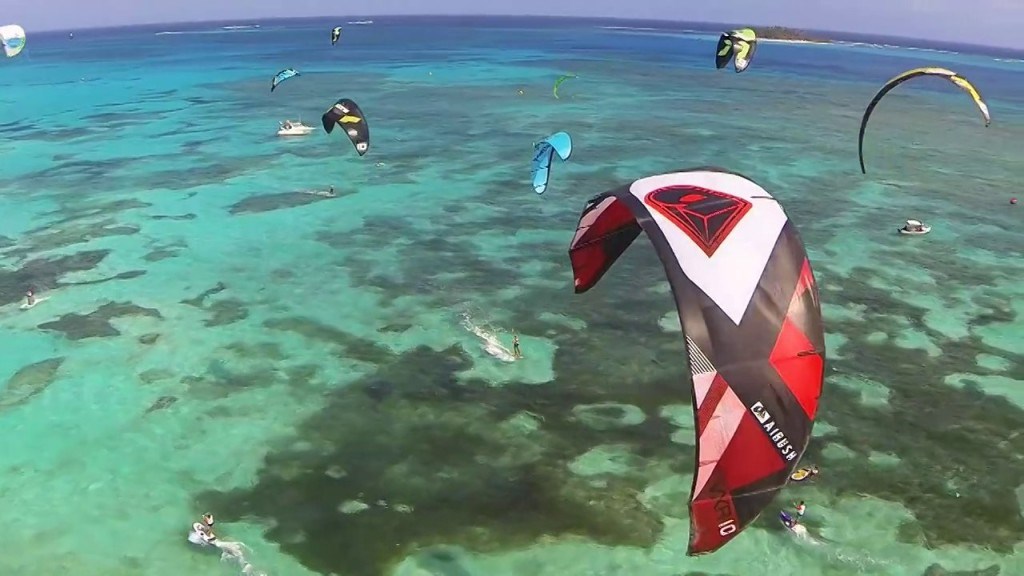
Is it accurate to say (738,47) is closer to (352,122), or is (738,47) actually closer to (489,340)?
(352,122)

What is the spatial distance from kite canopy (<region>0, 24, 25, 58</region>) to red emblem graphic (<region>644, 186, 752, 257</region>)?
51504mm

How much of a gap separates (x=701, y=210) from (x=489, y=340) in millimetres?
17939

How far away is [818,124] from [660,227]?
240 feet

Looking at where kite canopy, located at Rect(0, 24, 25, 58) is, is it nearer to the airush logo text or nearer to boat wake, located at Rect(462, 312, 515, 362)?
boat wake, located at Rect(462, 312, 515, 362)

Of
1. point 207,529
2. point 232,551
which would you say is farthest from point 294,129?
point 232,551

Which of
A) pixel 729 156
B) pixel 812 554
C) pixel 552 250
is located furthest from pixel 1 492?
pixel 729 156

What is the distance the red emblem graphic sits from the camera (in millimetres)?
10469

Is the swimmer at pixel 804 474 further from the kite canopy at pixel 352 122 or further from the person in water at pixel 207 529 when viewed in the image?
the kite canopy at pixel 352 122

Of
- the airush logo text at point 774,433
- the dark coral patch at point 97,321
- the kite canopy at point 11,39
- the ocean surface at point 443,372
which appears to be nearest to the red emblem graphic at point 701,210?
the airush logo text at point 774,433

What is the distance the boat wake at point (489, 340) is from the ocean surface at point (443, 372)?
0.12 metres

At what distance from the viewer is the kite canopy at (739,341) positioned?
9.51m

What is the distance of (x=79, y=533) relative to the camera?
18.7m

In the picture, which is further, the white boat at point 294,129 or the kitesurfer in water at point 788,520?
the white boat at point 294,129

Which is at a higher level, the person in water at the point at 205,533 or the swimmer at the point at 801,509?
the swimmer at the point at 801,509
